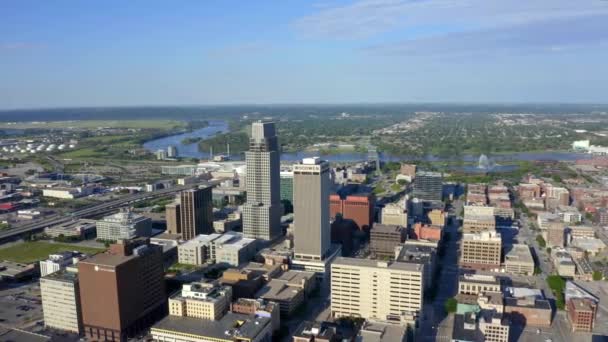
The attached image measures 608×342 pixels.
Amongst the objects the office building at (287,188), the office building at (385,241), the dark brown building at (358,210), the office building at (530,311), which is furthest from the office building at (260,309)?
the office building at (287,188)

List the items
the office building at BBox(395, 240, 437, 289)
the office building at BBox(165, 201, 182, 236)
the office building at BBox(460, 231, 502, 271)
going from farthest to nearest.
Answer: the office building at BBox(165, 201, 182, 236) → the office building at BBox(460, 231, 502, 271) → the office building at BBox(395, 240, 437, 289)

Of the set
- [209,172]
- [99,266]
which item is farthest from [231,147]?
[99,266]

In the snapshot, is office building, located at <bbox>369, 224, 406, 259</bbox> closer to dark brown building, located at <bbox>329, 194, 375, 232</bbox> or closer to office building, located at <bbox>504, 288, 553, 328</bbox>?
dark brown building, located at <bbox>329, 194, 375, 232</bbox>

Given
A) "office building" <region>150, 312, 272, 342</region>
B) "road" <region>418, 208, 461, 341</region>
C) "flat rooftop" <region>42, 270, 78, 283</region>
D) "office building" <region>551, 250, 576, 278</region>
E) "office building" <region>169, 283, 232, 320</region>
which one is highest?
"flat rooftop" <region>42, 270, 78, 283</region>

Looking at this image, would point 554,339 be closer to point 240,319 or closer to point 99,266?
point 240,319

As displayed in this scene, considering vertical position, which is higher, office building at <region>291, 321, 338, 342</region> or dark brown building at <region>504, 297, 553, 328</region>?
office building at <region>291, 321, 338, 342</region>

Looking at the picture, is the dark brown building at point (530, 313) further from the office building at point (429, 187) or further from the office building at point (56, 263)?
the office building at point (429, 187)

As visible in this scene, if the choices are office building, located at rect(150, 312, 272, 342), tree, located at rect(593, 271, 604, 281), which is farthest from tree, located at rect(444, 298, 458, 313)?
tree, located at rect(593, 271, 604, 281)
